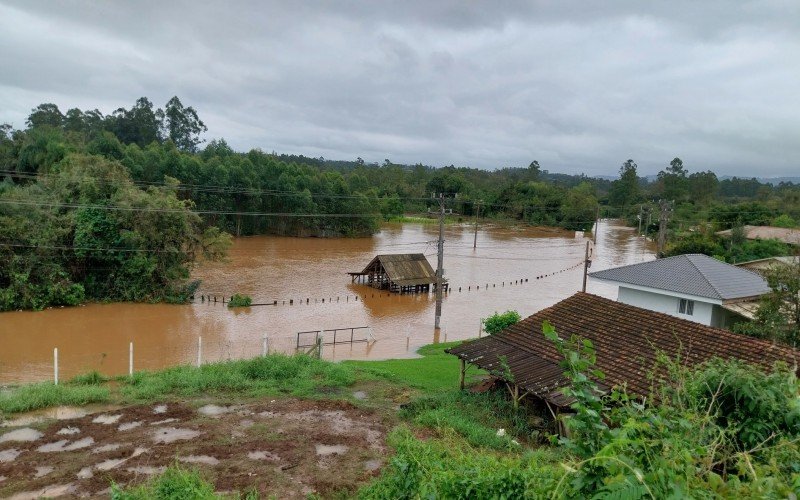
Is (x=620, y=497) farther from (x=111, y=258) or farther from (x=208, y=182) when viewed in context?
(x=208, y=182)

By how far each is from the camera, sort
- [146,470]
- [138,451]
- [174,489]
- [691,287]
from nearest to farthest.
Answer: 1. [174,489]
2. [146,470]
3. [138,451]
4. [691,287]

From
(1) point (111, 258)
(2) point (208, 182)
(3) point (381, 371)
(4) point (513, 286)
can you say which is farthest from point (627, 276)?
(2) point (208, 182)

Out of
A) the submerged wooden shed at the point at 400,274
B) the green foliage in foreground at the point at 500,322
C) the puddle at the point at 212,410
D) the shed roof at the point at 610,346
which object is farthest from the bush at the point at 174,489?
the submerged wooden shed at the point at 400,274

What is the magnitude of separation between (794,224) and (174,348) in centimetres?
5926

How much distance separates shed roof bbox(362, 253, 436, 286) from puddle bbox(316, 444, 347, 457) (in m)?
22.4

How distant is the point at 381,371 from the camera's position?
1798cm

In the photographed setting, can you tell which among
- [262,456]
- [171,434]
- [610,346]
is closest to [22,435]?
[171,434]

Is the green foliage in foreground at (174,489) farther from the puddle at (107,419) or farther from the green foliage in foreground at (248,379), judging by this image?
the green foliage in foreground at (248,379)

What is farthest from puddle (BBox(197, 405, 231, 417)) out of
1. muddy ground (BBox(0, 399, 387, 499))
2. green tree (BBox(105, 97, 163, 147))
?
green tree (BBox(105, 97, 163, 147))

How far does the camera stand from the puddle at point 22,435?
1190cm

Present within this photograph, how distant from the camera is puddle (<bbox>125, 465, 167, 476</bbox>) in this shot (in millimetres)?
10100

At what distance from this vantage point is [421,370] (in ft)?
60.6

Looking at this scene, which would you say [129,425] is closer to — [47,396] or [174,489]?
[47,396]

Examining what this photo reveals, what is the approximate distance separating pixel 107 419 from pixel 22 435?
1715 millimetres
